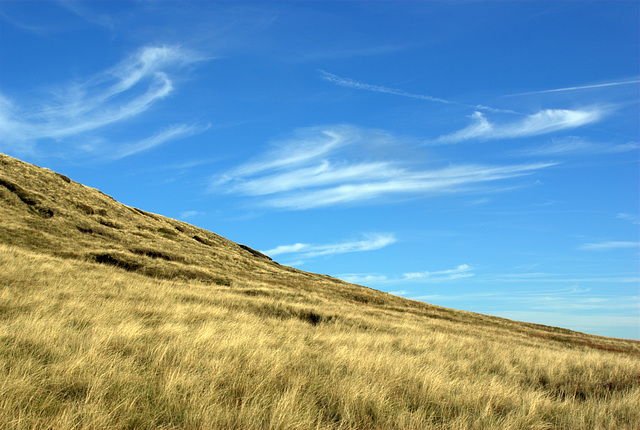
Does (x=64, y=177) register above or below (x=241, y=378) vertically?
above

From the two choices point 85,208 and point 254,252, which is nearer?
point 85,208

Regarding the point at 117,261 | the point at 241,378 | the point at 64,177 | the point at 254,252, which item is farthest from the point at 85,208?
the point at 241,378

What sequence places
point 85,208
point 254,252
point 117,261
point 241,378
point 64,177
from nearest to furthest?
1. point 241,378
2. point 117,261
3. point 85,208
4. point 64,177
5. point 254,252

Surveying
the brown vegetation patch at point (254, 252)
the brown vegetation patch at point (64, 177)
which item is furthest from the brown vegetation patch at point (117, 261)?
the brown vegetation patch at point (254, 252)

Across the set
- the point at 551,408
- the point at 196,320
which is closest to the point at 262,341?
the point at 196,320

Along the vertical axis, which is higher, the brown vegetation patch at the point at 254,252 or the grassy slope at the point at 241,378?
the brown vegetation patch at the point at 254,252

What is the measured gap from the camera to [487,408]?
575 cm

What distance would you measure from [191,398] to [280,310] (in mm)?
13258

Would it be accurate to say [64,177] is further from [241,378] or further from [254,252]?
[241,378]

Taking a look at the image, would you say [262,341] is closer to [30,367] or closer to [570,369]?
[30,367]

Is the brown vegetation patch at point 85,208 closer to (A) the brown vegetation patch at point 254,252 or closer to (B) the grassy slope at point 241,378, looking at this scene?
(A) the brown vegetation patch at point 254,252

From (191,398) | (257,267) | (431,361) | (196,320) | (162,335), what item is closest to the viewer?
(191,398)

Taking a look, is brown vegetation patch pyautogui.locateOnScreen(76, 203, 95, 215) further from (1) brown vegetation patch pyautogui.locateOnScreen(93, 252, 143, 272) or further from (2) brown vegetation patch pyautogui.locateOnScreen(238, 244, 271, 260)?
(2) brown vegetation patch pyautogui.locateOnScreen(238, 244, 271, 260)

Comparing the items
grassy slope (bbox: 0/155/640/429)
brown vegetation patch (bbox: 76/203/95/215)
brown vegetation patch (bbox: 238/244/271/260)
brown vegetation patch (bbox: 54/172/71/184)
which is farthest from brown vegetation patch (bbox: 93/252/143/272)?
brown vegetation patch (bbox: 238/244/271/260)
